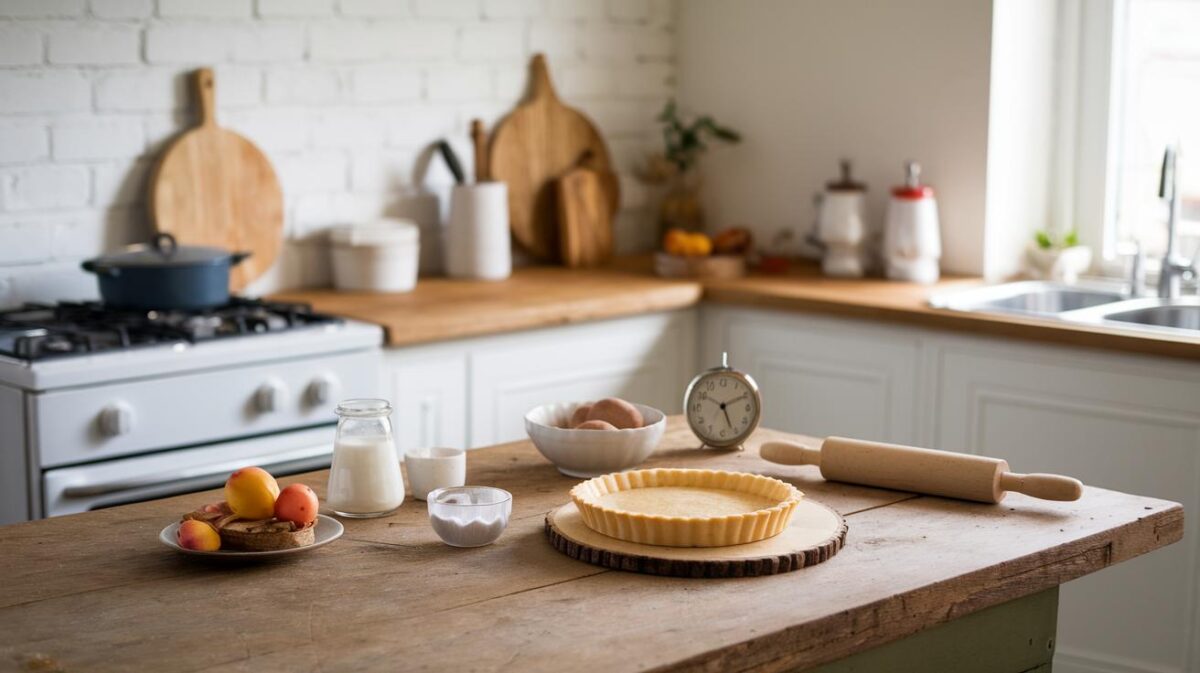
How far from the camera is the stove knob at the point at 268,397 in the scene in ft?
10.0

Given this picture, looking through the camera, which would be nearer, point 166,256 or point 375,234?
point 166,256

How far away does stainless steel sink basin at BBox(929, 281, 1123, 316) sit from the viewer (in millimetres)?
3639

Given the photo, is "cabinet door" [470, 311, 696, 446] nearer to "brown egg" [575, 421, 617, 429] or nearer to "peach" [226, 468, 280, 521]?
"brown egg" [575, 421, 617, 429]

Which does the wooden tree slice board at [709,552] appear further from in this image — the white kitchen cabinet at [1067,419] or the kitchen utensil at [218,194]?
the kitchen utensil at [218,194]

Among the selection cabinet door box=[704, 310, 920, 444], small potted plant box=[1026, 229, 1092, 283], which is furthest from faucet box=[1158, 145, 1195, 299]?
cabinet door box=[704, 310, 920, 444]

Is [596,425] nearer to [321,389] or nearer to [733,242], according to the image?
[321,389]

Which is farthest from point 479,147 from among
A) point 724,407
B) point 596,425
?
point 596,425

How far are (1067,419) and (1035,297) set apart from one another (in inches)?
25.8

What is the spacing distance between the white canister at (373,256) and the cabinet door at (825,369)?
86 centimetres

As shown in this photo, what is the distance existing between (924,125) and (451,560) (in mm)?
2644

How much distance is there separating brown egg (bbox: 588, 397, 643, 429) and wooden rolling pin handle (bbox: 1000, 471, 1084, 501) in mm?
545

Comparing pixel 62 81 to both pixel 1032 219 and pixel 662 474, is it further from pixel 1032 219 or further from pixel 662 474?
pixel 1032 219

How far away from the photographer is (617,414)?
2164mm

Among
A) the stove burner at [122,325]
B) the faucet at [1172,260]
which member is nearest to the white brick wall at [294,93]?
the stove burner at [122,325]
